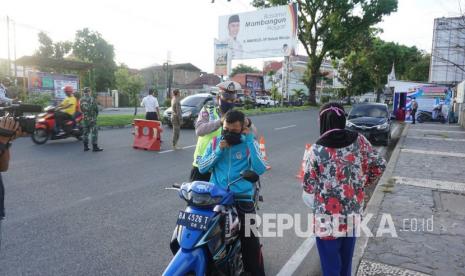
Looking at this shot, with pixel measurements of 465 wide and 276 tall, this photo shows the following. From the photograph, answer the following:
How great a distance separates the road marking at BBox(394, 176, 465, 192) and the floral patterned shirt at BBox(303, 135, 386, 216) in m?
5.07

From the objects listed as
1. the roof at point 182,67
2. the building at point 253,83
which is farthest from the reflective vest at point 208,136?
the building at point 253,83

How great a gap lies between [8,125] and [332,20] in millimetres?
38516

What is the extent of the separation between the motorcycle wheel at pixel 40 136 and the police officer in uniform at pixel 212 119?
8621 mm

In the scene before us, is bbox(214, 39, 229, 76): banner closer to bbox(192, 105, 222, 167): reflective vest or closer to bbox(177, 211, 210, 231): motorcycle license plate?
bbox(192, 105, 222, 167): reflective vest

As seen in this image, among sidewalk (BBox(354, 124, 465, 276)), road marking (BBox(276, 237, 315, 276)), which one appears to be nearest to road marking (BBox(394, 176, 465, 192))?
sidewalk (BBox(354, 124, 465, 276))

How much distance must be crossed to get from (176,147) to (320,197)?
864 centimetres

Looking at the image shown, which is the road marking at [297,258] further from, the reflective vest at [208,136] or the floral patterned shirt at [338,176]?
the reflective vest at [208,136]

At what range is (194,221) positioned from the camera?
2.60 m

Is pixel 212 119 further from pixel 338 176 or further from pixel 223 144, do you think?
pixel 338 176

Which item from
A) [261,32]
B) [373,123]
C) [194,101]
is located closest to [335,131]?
[373,123]

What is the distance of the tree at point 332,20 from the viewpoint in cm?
3612

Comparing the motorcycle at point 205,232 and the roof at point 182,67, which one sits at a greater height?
the roof at point 182,67

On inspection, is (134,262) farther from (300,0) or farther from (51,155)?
(300,0)

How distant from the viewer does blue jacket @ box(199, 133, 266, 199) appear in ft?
10.1
